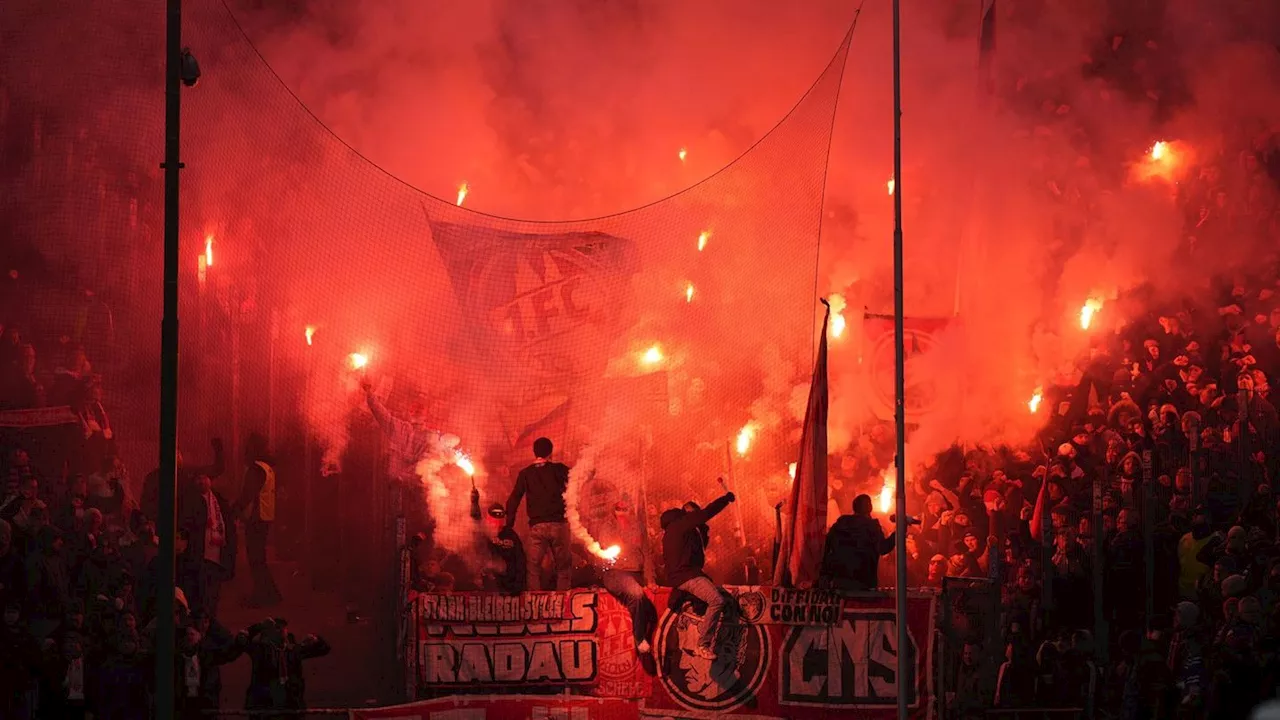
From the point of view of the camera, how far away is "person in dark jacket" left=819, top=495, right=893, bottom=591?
43.1ft

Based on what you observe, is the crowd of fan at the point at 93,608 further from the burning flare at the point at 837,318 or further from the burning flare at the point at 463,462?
the burning flare at the point at 837,318

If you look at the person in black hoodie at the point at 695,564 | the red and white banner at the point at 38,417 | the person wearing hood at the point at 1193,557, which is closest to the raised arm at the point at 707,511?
the person in black hoodie at the point at 695,564

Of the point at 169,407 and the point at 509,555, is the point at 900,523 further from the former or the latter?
the point at 169,407

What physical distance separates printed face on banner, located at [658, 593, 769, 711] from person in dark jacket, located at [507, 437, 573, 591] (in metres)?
1.64

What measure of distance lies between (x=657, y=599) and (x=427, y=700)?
2156 millimetres

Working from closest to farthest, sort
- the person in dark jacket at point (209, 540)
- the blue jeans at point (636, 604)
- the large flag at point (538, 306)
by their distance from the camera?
1. the blue jeans at point (636, 604)
2. the person in dark jacket at point (209, 540)
3. the large flag at point (538, 306)

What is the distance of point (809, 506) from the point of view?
44.6 feet

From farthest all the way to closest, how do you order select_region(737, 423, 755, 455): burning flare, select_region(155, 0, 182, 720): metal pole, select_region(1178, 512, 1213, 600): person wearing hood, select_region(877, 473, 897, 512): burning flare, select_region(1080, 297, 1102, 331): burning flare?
select_region(1080, 297, 1102, 331): burning flare, select_region(877, 473, 897, 512): burning flare, select_region(737, 423, 755, 455): burning flare, select_region(1178, 512, 1213, 600): person wearing hood, select_region(155, 0, 182, 720): metal pole

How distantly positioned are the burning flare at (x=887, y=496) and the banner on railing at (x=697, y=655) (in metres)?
5.98

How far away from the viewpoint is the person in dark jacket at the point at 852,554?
13.1 metres

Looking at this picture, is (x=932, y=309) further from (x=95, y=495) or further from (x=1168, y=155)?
(x=95, y=495)

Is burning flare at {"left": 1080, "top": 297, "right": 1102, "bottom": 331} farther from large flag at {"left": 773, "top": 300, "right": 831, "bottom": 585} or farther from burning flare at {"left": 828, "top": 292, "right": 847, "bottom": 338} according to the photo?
large flag at {"left": 773, "top": 300, "right": 831, "bottom": 585}

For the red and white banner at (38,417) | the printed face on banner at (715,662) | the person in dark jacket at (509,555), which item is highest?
the red and white banner at (38,417)

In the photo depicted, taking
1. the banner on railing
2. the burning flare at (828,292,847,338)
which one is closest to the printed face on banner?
the banner on railing
